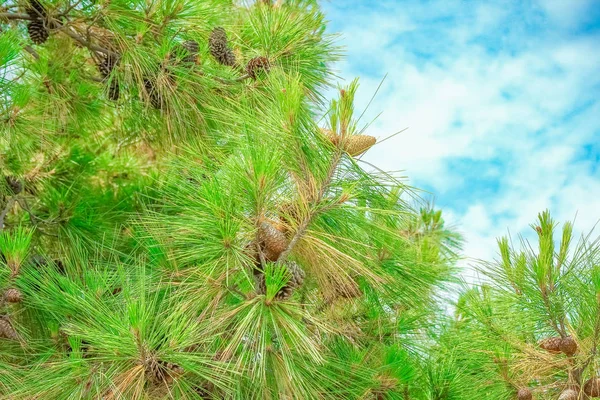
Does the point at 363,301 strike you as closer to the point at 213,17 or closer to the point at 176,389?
the point at 176,389

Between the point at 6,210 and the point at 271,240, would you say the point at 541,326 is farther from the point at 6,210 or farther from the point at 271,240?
the point at 6,210

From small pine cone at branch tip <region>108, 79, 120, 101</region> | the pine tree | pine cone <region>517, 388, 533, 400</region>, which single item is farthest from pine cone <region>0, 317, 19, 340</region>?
pine cone <region>517, 388, 533, 400</region>

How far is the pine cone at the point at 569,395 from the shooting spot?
120 cm

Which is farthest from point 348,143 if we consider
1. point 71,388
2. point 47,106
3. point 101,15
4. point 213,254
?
point 47,106

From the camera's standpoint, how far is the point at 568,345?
1252 mm

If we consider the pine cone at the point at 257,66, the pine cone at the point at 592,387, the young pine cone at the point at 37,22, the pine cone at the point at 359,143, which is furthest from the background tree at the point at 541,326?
the young pine cone at the point at 37,22

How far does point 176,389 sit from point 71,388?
0.65ft

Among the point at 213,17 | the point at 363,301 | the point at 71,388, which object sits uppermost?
the point at 213,17

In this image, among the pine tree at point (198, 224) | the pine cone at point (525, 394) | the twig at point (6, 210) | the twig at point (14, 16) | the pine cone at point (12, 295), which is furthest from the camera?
the twig at point (6, 210)

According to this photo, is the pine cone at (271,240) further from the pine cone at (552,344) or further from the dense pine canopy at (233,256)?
the pine cone at (552,344)

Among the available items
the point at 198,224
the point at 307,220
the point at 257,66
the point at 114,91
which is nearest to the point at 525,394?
the point at 307,220

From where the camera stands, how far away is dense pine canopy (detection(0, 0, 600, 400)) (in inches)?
46.7

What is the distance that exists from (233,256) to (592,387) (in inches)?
24.7

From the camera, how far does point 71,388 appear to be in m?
1.26
